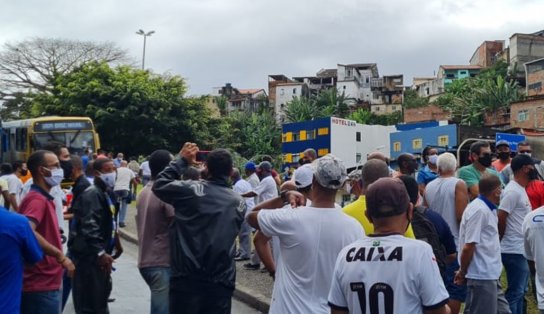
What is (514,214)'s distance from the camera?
6.50 meters

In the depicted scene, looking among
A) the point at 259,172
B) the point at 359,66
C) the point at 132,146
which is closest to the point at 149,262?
the point at 259,172

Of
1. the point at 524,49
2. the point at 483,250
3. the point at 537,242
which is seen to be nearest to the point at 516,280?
the point at 483,250

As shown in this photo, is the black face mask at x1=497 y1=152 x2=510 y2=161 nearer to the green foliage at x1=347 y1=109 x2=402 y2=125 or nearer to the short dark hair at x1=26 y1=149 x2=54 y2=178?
the short dark hair at x1=26 y1=149 x2=54 y2=178

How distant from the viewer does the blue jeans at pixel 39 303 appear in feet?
15.8

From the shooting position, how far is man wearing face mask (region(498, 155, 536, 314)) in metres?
6.43

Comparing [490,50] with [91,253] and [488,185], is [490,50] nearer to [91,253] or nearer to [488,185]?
[488,185]

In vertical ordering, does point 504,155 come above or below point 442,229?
above

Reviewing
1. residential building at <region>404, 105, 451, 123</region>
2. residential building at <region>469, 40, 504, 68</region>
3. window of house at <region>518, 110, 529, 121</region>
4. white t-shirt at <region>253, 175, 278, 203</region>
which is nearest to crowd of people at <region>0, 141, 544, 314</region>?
white t-shirt at <region>253, 175, 278, 203</region>

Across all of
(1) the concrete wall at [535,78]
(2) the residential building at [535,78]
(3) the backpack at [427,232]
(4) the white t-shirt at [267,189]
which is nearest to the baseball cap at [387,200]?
(3) the backpack at [427,232]

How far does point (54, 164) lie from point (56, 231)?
1.97 ft

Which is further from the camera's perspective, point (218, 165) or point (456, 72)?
point (456, 72)

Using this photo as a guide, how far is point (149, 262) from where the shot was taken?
5703 mm

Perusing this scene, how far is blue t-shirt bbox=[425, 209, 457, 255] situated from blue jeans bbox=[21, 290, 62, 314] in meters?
3.10

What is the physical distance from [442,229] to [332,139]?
113 feet
